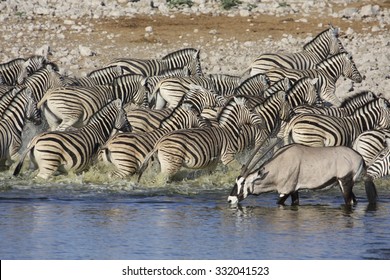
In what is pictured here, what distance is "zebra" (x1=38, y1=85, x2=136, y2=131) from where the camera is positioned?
62.5 feet

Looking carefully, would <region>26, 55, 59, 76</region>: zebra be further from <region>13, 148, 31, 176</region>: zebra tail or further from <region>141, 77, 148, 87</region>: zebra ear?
<region>13, 148, 31, 176</region>: zebra tail

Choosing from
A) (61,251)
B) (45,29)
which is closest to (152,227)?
(61,251)

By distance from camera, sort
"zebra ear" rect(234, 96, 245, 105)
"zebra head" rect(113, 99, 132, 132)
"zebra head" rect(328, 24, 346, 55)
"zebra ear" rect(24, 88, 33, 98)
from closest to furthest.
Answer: "zebra head" rect(113, 99, 132, 132)
"zebra ear" rect(234, 96, 245, 105)
"zebra ear" rect(24, 88, 33, 98)
"zebra head" rect(328, 24, 346, 55)

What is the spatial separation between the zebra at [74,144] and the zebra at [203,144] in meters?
0.96

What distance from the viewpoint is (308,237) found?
13.3 meters

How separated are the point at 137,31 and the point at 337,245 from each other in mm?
13752

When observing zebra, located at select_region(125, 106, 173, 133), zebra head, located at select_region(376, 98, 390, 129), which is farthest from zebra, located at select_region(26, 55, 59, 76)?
zebra head, located at select_region(376, 98, 390, 129)

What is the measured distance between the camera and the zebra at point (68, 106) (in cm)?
1905

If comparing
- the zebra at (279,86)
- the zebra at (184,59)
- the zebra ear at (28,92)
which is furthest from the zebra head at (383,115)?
the zebra ear at (28,92)

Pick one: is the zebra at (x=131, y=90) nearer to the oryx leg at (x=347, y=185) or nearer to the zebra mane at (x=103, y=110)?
the zebra mane at (x=103, y=110)

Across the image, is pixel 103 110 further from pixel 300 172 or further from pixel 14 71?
pixel 14 71

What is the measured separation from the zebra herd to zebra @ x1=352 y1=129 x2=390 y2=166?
13mm

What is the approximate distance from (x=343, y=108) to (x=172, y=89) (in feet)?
8.70

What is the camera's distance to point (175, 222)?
46.4 ft
